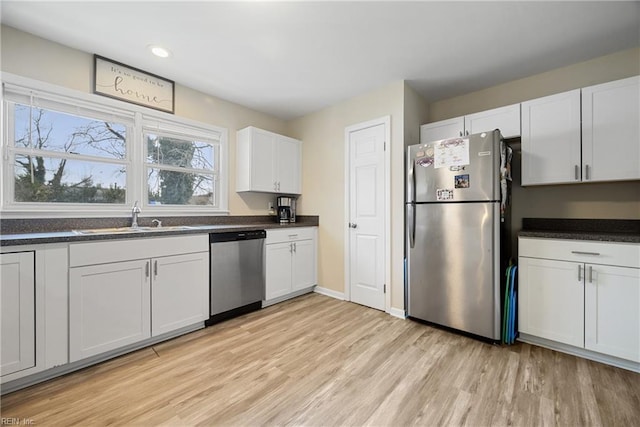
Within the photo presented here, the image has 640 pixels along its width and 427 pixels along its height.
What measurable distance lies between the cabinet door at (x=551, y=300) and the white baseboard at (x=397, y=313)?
0.98m

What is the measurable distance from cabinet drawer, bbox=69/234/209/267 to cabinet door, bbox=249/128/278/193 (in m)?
1.13

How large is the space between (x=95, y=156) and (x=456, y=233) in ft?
11.1

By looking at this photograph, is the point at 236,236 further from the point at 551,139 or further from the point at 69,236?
the point at 551,139

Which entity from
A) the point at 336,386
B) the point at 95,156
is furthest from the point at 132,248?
the point at 336,386

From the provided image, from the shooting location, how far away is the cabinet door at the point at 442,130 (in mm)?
2770

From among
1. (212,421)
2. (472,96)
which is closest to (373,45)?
(472,96)

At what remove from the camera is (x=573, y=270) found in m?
2.00

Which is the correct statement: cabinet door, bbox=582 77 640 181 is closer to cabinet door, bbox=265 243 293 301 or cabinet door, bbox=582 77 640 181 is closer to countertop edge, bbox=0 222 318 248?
cabinet door, bbox=265 243 293 301

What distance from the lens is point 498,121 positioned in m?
2.55

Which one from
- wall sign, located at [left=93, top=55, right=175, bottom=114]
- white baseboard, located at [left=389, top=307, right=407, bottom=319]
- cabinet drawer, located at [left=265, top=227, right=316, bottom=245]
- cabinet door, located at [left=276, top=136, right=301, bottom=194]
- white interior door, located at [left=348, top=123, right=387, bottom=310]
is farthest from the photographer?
cabinet door, located at [left=276, top=136, right=301, bottom=194]

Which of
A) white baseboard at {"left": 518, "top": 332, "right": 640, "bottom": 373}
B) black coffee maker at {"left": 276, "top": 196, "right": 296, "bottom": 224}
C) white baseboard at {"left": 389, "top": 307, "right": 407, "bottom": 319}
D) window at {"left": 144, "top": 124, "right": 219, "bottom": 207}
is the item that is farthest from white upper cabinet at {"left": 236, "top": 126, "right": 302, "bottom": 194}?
white baseboard at {"left": 518, "top": 332, "right": 640, "bottom": 373}

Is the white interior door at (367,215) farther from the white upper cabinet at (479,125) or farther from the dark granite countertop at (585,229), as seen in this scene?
the dark granite countertop at (585,229)

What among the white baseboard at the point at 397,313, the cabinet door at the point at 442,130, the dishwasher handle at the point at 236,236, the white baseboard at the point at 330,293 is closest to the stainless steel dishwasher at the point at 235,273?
the dishwasher handle at the point at 236,236

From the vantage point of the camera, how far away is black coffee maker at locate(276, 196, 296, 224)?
3.72 m
